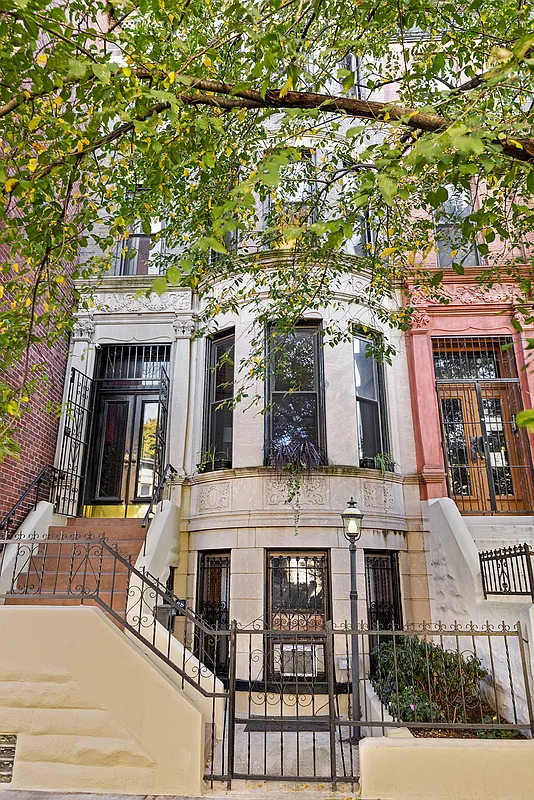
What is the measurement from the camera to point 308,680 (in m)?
8.01

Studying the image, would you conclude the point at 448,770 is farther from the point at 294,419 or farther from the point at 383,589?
the point at 294,419

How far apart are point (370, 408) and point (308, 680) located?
4573 mm

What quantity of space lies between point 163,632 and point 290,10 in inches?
279

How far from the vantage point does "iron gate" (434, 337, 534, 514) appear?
32.2ft

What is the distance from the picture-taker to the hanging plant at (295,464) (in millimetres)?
8625

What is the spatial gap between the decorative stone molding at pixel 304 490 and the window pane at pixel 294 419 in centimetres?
67

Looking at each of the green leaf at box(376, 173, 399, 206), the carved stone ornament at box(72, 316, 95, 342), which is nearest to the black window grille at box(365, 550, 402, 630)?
the carved stone ornament at box(72, 316, 95, 342)

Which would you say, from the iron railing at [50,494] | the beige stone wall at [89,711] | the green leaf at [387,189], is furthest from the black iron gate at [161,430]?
the green leaf at [387,189]

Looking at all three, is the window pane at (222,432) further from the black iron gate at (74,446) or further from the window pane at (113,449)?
the black iron gate at (74,446)

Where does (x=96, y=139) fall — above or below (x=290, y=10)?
below

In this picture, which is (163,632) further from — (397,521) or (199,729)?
(397,521)

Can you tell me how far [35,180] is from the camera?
4453mm

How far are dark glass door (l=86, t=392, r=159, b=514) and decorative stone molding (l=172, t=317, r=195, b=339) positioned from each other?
4.43 ft

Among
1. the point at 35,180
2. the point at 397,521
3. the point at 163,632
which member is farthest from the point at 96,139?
the point at 397,521
